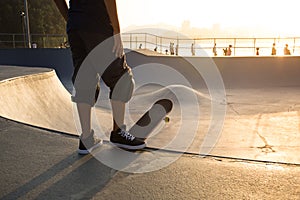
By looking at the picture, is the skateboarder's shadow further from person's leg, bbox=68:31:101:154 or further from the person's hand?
the person's hand

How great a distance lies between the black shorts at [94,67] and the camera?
2299 millimetres

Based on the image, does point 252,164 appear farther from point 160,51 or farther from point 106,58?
point 160,51

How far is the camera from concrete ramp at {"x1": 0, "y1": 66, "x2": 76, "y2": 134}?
4379 mm

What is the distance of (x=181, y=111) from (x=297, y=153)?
12.9ft

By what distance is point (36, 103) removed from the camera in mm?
5371

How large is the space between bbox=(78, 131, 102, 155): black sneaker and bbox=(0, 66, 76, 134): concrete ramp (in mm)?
1636

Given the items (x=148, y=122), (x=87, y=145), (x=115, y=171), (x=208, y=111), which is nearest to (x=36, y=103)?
(x=148, y=122)

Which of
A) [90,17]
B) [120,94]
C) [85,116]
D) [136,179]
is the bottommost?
[136,179]

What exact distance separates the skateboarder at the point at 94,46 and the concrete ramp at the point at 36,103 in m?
1.80

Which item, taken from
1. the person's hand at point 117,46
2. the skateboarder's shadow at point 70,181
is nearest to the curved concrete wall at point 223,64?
the person's hand at point 117,46

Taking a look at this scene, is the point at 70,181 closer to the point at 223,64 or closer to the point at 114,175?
the point at 114,175

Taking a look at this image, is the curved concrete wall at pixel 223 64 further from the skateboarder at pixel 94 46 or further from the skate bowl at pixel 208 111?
→ the skateboarder at pixel 94 46

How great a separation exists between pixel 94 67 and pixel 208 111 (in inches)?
261

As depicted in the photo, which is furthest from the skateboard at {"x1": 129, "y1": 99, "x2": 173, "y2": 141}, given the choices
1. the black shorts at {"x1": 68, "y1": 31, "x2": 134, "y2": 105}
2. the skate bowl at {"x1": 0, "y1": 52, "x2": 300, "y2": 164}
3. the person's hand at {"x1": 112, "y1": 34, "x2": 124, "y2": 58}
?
the person's hand at {"x1": 112, "y1": 34, "x2": 124, "y2": 58}
